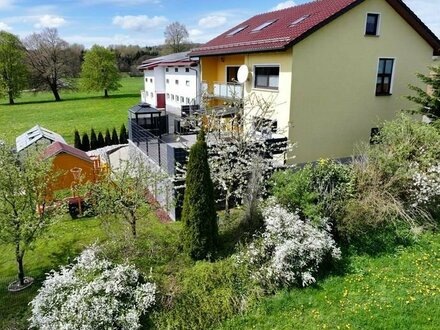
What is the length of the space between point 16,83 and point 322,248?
192 ft

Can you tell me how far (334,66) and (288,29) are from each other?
2.70m

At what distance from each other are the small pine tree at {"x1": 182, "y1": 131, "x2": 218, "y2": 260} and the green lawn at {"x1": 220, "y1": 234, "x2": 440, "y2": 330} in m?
1.94

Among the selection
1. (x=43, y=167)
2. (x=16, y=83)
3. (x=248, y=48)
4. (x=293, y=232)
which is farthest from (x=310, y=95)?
(x=16, y=83)

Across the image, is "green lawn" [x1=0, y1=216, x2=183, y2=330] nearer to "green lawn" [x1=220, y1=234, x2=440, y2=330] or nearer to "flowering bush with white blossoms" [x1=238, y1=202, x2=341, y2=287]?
"flowering bush with white blossoms" [x1=238, y1=202, x2=341, y2=287]

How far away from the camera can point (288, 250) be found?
763 centimetres

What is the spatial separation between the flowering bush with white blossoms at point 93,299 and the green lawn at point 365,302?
1.93 metres

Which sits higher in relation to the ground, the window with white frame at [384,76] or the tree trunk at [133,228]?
the window with white frame at [384,76]

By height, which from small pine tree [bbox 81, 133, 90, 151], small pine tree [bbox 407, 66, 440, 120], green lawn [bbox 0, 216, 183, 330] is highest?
small pine tree [bbox 407, 66, 440, 120]

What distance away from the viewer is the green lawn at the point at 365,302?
674 cm

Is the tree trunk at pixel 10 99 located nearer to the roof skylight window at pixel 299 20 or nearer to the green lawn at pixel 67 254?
the green lawn at pixel 67 254

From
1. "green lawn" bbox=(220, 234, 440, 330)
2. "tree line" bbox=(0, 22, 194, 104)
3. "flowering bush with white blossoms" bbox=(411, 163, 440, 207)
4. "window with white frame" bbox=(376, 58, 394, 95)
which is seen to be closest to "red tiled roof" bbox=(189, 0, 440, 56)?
"window with white frame" bbox=(376, 58, 394, 95)

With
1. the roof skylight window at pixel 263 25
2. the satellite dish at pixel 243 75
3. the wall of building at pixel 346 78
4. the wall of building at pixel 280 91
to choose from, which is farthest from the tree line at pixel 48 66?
the wall of building at pixel 346 78

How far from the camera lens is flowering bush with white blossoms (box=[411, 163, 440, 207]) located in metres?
9.34

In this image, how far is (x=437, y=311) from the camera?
686cm
